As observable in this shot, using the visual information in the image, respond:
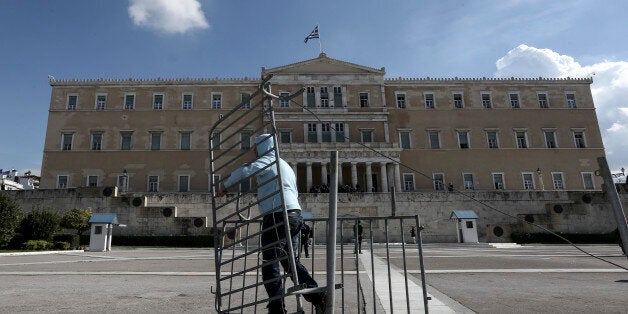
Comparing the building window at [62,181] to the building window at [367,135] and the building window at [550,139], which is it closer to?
the building window at [367,135]

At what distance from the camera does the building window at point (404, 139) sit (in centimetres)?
3875

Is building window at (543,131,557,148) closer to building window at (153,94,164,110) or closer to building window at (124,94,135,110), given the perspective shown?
building window at (153,94,164,110)

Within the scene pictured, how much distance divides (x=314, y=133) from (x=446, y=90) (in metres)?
14.8

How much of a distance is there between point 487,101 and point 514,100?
2890 mm

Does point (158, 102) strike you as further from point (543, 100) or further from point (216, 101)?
point (543, 100)

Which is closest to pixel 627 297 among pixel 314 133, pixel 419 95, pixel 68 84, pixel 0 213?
pixel 0 213

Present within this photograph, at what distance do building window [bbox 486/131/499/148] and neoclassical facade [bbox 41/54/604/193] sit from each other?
0.33 feet

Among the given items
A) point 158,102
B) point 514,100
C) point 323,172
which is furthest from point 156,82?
point 514,100

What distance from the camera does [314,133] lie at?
38219 millimetres

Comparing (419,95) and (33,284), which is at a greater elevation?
(419,95)

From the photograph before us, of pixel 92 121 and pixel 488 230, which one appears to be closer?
pixel 488 230

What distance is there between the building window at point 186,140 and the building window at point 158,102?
151 inches

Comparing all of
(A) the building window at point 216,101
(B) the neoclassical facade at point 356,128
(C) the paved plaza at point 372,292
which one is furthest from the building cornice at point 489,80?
(C) the paved plaza at point 372,292

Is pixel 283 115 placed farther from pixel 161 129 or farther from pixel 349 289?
pixel 349 289
